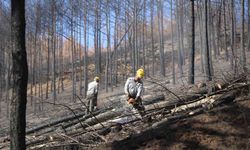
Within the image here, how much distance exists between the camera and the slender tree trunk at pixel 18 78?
6844 mm

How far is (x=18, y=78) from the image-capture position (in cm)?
684

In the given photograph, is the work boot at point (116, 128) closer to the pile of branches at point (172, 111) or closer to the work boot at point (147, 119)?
the pile of branches at point (172, 111)

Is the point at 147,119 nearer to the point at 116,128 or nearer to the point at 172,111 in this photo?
the point at 172,111

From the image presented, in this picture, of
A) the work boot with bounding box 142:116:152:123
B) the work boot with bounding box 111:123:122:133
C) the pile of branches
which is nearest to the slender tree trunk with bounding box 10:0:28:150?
the pile of branches

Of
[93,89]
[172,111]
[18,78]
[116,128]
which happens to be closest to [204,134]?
[172,111]

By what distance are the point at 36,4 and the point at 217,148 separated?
1552 inches

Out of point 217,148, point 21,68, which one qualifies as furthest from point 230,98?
point 21,68

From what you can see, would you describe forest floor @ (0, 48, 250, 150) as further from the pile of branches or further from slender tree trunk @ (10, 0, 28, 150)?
slender tree trunk @ (10, 0, 28, 150)

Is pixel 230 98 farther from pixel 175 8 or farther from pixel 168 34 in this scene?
pixel 168 34

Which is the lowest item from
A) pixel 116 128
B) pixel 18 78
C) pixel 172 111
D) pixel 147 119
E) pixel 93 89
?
pixel 116 128

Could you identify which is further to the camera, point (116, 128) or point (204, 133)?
point (116, 128)

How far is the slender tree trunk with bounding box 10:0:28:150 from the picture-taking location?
6.84 meters

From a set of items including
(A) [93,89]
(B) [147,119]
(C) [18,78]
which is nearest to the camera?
(C) [18,78]

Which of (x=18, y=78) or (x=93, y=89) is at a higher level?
(x=18, y=78)
